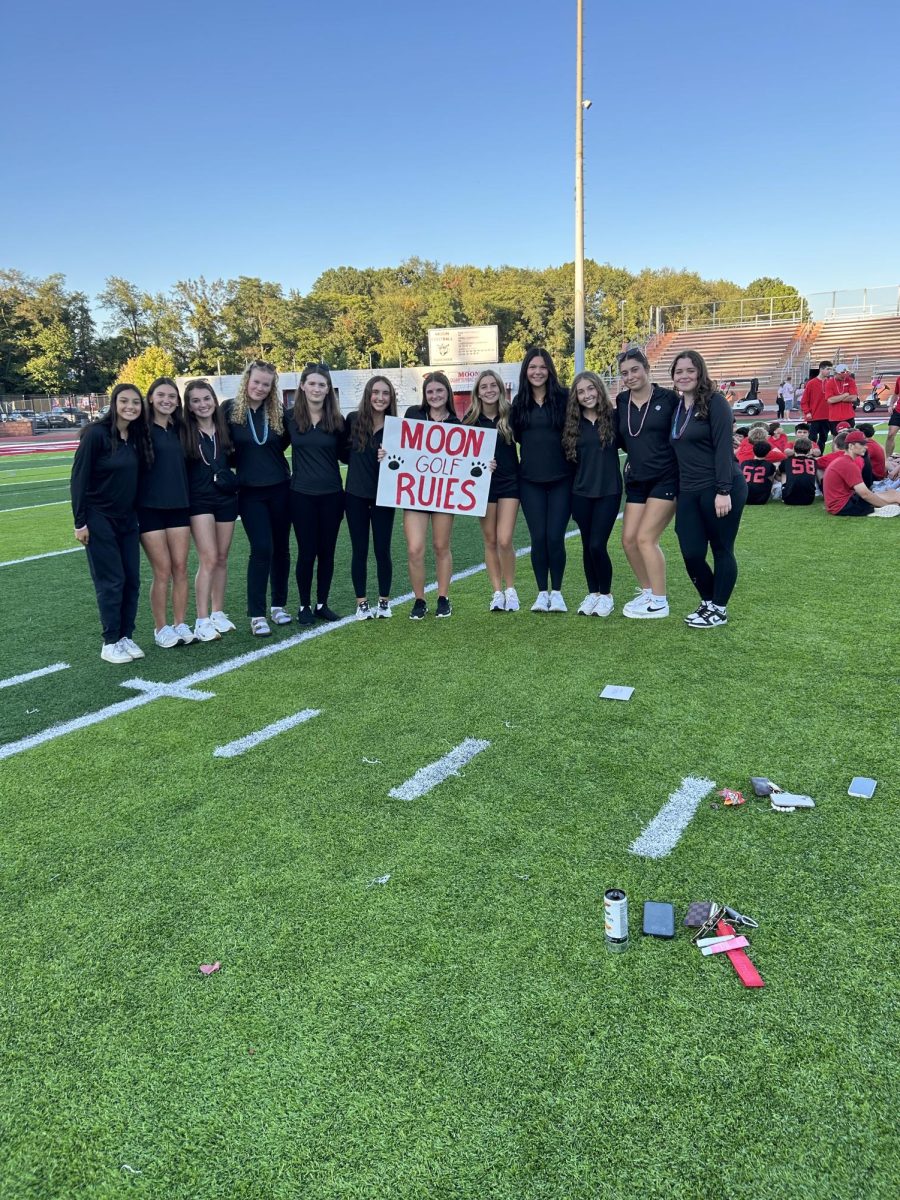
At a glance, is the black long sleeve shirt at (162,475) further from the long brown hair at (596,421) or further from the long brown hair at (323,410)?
the long brown hair at (596,421)

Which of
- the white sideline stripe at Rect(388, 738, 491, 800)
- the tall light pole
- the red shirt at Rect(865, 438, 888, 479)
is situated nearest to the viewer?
the white sideline stripe at Rect(388, 738, 491, 800)

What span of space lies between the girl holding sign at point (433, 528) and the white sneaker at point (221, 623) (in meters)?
1.41

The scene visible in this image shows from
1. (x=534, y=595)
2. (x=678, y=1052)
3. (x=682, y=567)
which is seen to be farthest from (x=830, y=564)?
(x=678, y=1052)

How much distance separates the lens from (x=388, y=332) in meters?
86.2

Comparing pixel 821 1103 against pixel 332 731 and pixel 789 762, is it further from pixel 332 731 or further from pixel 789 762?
pixel 332 731

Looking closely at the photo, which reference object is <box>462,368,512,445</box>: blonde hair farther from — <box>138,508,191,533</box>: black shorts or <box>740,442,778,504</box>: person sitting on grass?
<box>740,442,778,504</box>: person sitting on grass

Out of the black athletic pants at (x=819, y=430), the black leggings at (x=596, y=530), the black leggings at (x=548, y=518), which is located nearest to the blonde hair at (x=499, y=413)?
the black leggings at (x=548, y=518)

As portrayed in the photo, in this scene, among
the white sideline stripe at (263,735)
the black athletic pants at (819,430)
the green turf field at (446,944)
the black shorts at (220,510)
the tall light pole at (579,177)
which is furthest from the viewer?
the tall light pole at (579,177)

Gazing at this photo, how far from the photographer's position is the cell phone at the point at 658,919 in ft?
8.32

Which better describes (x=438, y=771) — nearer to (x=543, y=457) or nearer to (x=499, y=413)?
(x=543, y=457)

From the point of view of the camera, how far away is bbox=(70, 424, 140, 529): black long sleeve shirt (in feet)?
16.9

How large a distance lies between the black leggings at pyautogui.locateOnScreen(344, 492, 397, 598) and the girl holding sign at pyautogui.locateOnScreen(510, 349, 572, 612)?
3.59 ft

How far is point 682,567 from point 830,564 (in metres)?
1.34

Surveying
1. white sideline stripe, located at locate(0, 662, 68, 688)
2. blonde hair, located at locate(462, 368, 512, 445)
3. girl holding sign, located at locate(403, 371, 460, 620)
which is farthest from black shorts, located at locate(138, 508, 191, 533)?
blonde hair, located at locate(462, 368, 512, 445)
